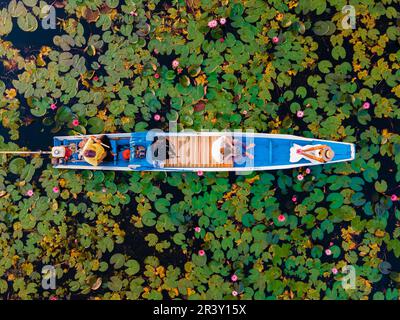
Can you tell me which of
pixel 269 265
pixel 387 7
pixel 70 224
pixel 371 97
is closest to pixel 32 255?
pixel 70 224

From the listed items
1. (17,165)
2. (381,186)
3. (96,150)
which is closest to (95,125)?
(96,150)

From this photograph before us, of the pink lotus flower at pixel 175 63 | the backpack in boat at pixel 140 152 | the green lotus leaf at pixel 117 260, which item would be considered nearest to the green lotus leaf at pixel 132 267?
the green lotus leaf at pixel 117 260

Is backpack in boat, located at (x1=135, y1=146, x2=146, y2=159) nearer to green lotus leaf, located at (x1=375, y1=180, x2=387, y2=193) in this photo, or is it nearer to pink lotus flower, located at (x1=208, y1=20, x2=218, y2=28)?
pink lotus flower, located at (x1=208, y1=20, x2=218, y2=28)

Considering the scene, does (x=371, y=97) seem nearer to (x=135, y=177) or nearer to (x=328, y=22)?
(x=328, y=22)

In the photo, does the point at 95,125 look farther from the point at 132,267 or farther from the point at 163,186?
the point at 132,267

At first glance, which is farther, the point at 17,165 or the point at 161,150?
the point at 17,165
